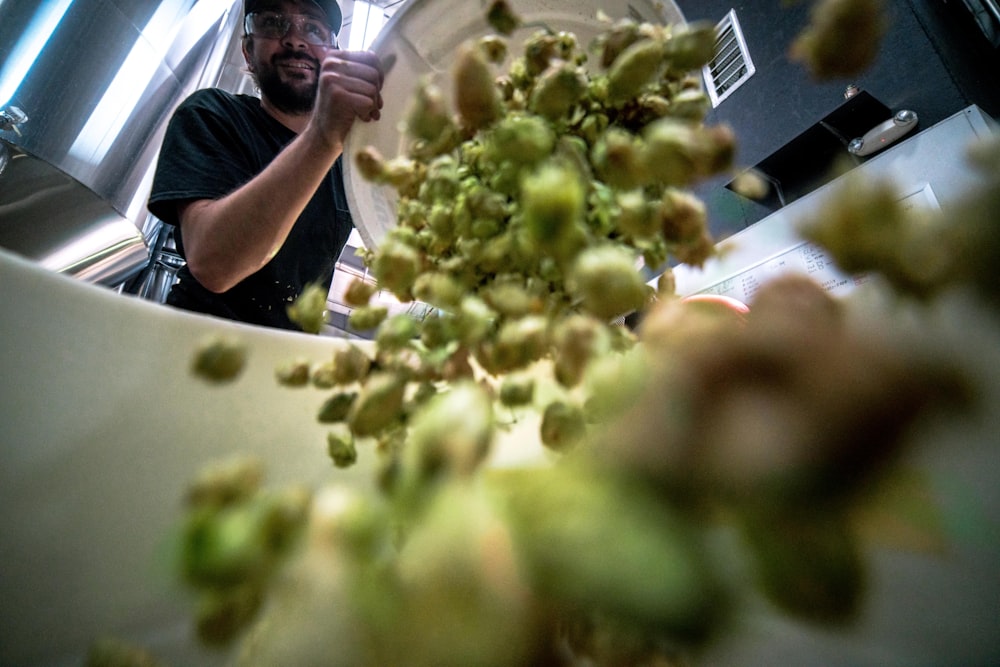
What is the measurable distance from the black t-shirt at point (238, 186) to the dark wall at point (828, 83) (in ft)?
2.97

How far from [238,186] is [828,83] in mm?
934

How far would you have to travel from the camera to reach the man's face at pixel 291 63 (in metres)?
0.91

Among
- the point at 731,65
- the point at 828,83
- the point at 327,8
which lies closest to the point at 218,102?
the point at 327,8

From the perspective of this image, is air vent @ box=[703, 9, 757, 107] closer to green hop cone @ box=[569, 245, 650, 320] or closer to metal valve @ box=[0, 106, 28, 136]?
green hop cone @ box=[569, 245, 650, 320]

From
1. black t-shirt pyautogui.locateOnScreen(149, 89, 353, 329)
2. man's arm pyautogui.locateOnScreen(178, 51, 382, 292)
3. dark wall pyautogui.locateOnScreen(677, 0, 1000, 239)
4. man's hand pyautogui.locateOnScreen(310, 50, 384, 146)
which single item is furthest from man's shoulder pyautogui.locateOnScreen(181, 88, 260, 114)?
dark wall pyautogui.locateOnScreen(677, 0, 1000, 239)

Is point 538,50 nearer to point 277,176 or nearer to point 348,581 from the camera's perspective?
point 348,581

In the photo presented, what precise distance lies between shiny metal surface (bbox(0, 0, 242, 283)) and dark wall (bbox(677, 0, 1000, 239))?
5.73 ft

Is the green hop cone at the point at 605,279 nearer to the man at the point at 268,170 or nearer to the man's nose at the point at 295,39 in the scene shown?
the man at the point at 268,170

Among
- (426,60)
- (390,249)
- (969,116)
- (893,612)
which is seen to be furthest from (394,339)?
(969,116)

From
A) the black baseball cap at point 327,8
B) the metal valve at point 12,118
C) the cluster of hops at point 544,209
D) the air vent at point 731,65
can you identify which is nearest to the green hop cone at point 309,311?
the cluster of hops at point 544,209

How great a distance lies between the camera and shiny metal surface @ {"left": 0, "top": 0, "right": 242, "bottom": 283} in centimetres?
125

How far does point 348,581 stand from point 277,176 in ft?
1.61

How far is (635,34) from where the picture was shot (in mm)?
211

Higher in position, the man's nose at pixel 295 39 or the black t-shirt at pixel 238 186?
the man's nose at pixel 295 39
